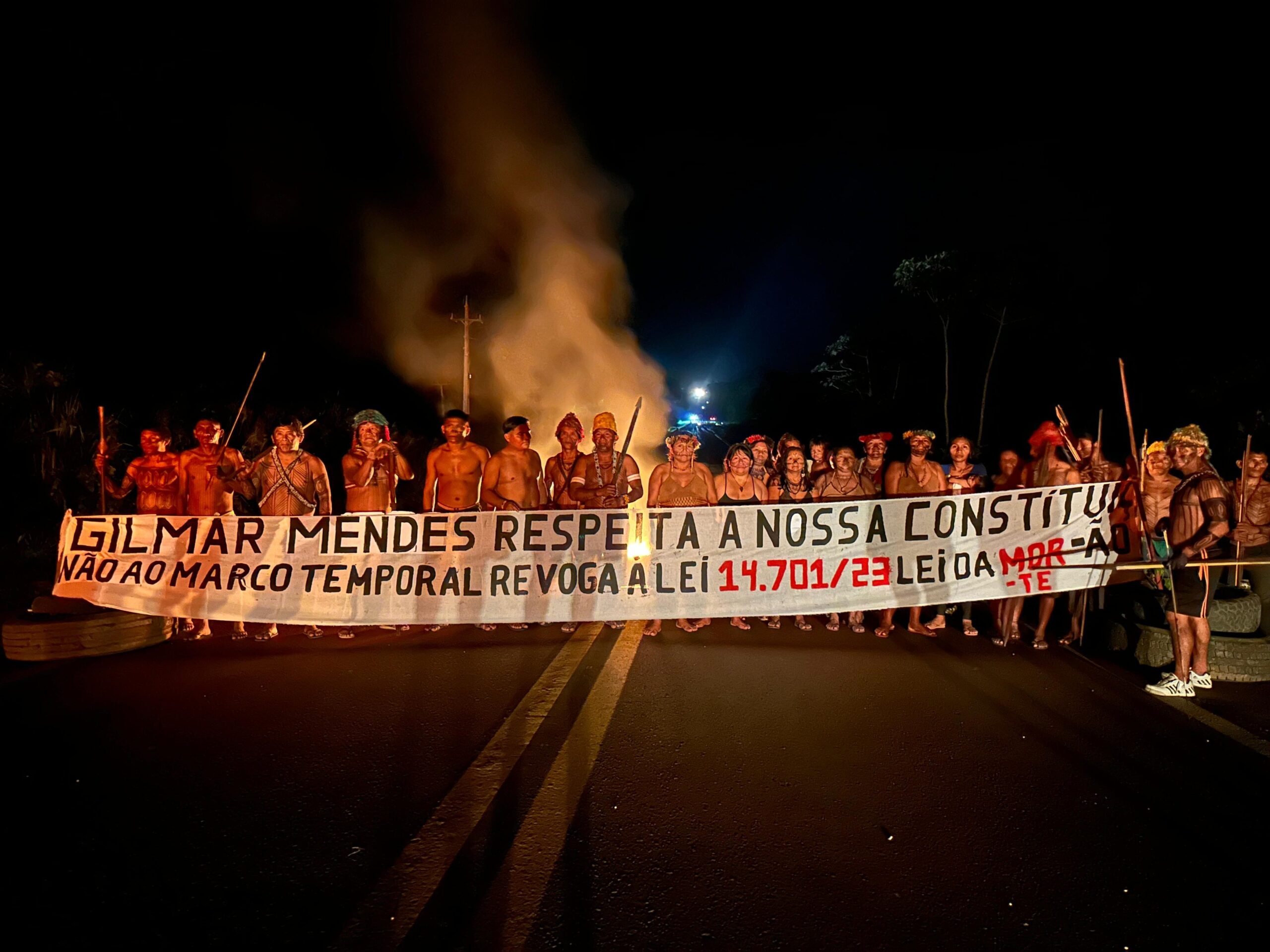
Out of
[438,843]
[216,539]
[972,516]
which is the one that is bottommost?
[438,843]

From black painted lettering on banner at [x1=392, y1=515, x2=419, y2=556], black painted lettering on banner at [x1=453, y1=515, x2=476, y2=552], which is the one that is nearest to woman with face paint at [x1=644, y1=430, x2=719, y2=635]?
black painted lettering on banner at [x1=453, y1=515, x2=476, y2=552]

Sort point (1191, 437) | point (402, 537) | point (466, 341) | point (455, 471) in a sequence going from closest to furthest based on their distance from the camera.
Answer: point (1191, 437)
point (402, 537)
point (455, 471)
point (466, 341)

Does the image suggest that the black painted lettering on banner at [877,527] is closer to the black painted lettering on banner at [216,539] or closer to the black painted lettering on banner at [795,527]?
the black painted lettering on banner at [795,527]

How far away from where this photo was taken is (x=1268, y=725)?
3547 mm

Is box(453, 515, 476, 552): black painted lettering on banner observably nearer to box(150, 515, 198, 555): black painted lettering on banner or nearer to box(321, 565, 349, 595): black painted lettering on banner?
box(321, 565, 349, 595): black painted lettering on banner

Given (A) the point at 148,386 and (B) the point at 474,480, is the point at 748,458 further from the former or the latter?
(A) the point at 148,386

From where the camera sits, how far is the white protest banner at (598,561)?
16.6 ft

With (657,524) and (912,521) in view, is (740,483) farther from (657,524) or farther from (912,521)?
(912,521)

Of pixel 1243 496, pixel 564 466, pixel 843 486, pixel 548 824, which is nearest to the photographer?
pixel 548 824

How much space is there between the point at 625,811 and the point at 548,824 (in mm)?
317

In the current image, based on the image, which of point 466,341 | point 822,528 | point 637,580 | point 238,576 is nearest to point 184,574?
point 238,576

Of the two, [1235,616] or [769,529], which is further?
[769,529]

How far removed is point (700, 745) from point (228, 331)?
1903cm

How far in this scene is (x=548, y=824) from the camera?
2.65 meters
